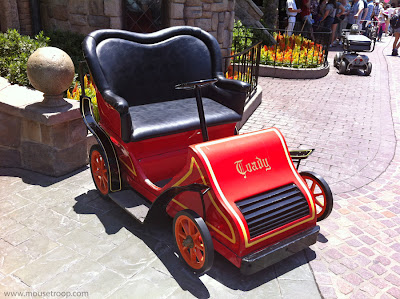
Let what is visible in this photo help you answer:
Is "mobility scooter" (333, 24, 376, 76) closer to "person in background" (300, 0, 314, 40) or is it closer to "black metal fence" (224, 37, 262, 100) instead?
"black metal fence" (224, 37, 262, 100)

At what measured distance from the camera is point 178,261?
3549mm

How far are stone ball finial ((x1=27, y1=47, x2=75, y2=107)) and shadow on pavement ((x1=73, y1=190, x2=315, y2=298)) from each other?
56.4 inches

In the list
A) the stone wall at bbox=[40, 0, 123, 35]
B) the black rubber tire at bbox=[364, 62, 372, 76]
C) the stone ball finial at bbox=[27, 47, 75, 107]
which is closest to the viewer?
the stone ball finial at bbox=[27, 47, 75, 107]

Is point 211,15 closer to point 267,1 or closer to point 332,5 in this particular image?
point 267,1

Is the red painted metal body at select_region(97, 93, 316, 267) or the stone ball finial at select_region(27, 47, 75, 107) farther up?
the stone ball finial at select_region(27, 47, 75, 107)

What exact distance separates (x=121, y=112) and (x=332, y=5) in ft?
47.1

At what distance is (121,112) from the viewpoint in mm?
3736

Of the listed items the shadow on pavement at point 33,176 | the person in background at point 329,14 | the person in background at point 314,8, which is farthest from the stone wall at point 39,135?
the person in background at point 314,8

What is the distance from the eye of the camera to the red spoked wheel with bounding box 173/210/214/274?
10.1 feet

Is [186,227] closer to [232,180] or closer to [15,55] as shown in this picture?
[232,180]

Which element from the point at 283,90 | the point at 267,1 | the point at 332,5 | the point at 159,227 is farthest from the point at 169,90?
the point at 332,5

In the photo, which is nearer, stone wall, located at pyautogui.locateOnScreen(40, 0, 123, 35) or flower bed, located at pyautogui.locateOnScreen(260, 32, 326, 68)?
stone wall, located at pyautogui.locateOnScreen(40, 0, 123, 35)

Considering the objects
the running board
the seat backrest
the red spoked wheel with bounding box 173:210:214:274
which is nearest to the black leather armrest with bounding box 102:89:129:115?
the seat backrest

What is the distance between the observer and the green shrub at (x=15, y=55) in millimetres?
5613
